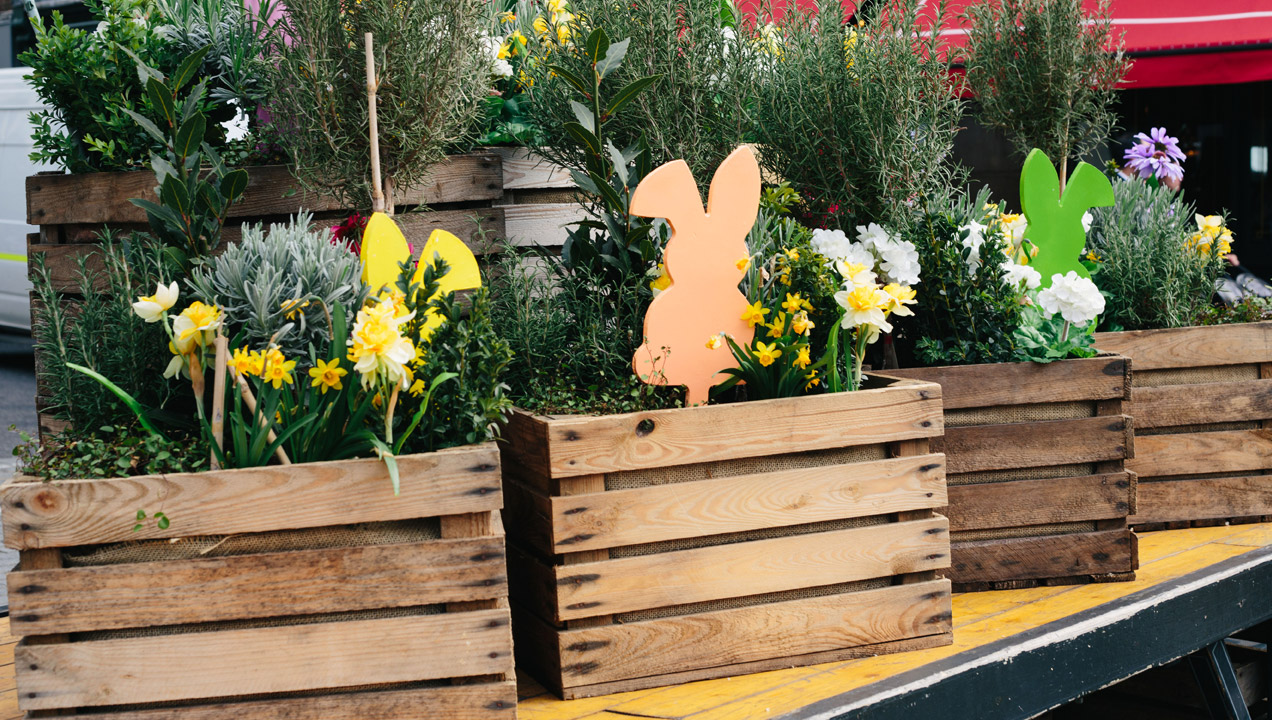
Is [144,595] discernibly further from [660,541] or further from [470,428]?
[660,541]

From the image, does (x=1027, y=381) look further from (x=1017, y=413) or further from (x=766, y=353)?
(x=766, y=353)

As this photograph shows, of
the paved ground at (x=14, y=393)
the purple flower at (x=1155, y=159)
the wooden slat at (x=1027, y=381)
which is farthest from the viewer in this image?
the paved ground at (x=14, y=393)

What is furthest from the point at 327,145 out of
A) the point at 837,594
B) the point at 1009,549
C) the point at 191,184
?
the point at 1009,549

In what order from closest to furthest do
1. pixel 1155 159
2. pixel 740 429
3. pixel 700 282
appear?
pixel 740 429
pixel 700 282
pixel 1155 159

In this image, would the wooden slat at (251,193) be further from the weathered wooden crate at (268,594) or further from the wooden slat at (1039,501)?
the wooden slat at (1039,501)

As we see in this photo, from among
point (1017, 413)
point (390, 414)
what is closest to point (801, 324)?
point (1017, 413)

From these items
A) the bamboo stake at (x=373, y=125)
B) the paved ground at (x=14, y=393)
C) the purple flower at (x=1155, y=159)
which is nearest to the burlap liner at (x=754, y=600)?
the bamboo stake at (x=373, y=125)

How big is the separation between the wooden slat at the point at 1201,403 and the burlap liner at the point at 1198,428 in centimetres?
2

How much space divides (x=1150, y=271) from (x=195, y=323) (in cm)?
188

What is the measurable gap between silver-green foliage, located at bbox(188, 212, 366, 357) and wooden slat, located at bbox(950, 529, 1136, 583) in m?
1.15

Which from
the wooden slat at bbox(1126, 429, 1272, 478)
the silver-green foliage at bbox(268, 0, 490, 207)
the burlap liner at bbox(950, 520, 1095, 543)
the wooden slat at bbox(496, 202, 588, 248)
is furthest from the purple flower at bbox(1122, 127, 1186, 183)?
the silver-green foliage at bbox(268, 0, 490, 207)

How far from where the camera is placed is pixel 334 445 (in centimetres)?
145

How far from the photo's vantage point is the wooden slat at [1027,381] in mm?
1938

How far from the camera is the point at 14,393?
7.55 metres
